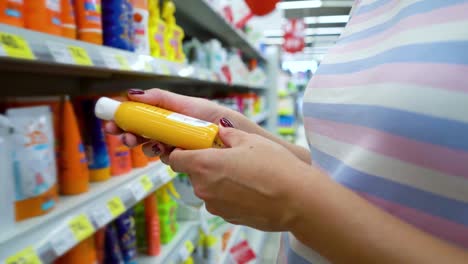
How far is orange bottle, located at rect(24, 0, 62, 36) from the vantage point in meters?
0.74

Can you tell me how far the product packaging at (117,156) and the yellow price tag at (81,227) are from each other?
30 centimetres

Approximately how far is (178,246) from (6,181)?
2.91 ft

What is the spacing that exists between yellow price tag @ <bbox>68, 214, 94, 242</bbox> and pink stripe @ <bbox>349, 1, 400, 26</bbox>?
0.74 metres

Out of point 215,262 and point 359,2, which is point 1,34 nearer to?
point 359,2

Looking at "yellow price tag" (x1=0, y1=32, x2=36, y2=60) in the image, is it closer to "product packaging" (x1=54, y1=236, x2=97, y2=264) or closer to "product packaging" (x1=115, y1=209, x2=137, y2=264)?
"product packaging" (x1=54, y1=236, x2=97, y2=264)

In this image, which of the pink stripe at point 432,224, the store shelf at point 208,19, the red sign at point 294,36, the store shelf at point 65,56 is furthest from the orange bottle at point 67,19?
the red sign at point 294,36

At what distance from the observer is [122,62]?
1000 mm

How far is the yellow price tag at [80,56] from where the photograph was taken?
796mm

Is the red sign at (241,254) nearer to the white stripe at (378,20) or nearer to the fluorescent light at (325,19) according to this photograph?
the white stripe at (378,20)

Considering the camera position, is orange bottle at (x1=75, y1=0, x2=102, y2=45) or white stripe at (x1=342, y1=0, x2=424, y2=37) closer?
white stripe at (x1=342, y1=0, x2=424, y2=37)

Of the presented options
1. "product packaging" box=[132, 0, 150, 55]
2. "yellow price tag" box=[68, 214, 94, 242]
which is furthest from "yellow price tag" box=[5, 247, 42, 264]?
"product packaging" box=[132, 0, 150, 55]

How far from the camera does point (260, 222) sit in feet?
1.61

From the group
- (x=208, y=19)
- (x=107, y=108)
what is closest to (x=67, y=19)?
(x=107, y=108)

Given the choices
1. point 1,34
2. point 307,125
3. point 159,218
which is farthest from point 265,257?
point 1,34
